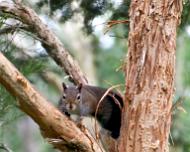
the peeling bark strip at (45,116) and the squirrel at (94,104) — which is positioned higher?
the peeling bark strip at (45,116)

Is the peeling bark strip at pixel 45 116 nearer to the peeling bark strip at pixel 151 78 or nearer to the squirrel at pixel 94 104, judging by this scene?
the peeling bark strip at pixel 151 78

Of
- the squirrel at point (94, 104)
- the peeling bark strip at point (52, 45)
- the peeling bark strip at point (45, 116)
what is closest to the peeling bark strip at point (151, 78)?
the peeling bark strip at point (45, 116)

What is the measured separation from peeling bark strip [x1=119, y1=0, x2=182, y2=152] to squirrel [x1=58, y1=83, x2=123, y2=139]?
387mm

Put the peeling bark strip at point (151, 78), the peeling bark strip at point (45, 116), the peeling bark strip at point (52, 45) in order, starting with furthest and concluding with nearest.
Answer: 1. the peeling bark strip at point (52, 45)
2. the peeling bark strip at point (151, 78)
3. the peeling bark strip at point (45, 116)

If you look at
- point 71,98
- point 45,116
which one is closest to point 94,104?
point 71,98

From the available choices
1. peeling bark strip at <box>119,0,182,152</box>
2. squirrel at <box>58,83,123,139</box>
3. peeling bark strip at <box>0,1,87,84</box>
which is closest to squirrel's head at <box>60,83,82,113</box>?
squirrel at <box>58,83,123,139</box>

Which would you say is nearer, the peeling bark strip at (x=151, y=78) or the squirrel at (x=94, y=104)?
the peeling bark strip at (x=151, y=78)

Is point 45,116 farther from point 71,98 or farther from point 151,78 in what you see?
point 71,98

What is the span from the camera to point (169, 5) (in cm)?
359

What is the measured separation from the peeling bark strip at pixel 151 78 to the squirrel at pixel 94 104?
387 mm

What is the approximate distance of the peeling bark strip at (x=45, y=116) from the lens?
10.2ft

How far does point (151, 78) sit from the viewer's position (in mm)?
3559

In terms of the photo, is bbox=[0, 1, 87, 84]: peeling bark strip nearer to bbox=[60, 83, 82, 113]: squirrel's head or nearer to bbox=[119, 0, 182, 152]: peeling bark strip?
bbox=[60, 83, 82, 113]: squirrel's head

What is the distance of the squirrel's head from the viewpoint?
3918 mm
